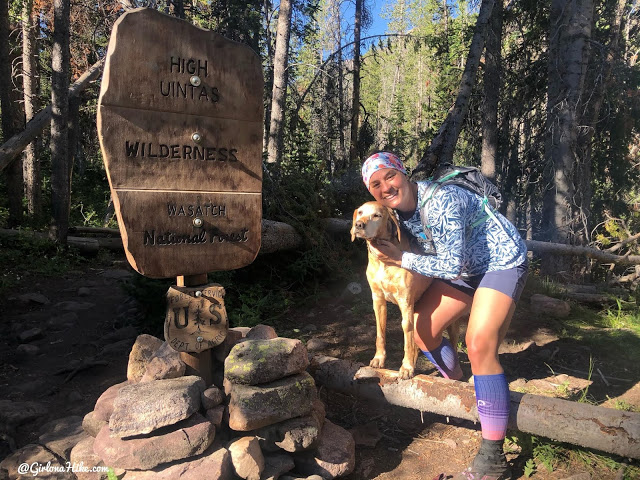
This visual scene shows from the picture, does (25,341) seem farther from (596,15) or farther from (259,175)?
(596,15)

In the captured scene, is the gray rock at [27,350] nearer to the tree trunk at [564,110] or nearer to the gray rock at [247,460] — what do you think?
the gray rock at [247,460]

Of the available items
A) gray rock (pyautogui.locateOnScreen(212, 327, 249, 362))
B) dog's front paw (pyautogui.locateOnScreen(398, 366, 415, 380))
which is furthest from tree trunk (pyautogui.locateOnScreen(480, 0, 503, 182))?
gray rock (pyautogui.locateOnScreen(212, 327, 249, 362))

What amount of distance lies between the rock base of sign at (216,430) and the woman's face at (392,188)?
114 centimetres

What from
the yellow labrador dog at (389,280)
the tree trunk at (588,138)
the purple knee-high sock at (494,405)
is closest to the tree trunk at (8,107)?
the yellow labrador dog at (389,280)

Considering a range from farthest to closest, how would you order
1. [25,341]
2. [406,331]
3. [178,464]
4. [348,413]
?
[25,341] → [348,413] → [406,331] → [178,464]

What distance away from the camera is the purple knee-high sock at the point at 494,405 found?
2.66m

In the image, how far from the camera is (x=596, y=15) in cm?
830

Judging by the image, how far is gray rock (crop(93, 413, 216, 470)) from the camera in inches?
96.3

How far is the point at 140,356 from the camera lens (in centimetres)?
318

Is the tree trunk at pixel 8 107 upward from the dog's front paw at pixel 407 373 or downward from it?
upward

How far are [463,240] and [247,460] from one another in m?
1.78

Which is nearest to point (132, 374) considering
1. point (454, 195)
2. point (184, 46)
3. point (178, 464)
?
point (178, 464)

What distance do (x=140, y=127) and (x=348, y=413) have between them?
8.67 ft

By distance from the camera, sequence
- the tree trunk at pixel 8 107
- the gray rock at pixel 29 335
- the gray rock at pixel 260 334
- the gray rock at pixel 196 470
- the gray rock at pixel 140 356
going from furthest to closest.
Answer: the tree trunk at pixel 8 107
the gray rock at pixel 29 335
the gray rock at pixel 260 334
the gray rock at pixel 140 356
the gray rock at pixel 196 470
